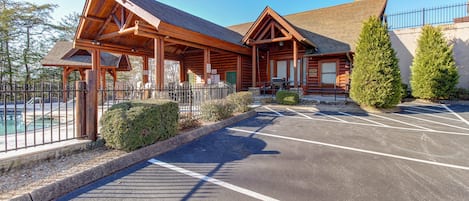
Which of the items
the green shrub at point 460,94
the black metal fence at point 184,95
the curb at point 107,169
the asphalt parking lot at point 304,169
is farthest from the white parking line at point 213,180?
the green shrub at point 460,94

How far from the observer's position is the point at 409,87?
13.2 m

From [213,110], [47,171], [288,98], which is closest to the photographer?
[47,171]

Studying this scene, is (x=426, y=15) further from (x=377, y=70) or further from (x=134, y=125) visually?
(x=134, y=125)

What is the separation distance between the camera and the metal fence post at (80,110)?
4219 millimetres

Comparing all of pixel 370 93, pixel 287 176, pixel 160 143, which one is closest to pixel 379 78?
pixel 370 93

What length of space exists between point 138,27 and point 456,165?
943 centimetres

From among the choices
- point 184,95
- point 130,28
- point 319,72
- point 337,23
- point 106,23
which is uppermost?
point 337,23

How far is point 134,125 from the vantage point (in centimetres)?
396

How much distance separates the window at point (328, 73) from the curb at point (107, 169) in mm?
10868

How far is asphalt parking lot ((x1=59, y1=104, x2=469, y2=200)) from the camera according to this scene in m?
2.82

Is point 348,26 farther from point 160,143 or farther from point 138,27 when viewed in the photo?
point 160,143

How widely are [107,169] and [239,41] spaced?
12.0 meters

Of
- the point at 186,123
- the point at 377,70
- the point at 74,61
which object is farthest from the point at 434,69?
the point at 74,61

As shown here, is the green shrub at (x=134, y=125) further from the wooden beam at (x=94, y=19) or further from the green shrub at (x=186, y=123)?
the wooden beam at (x=94, y=19)
